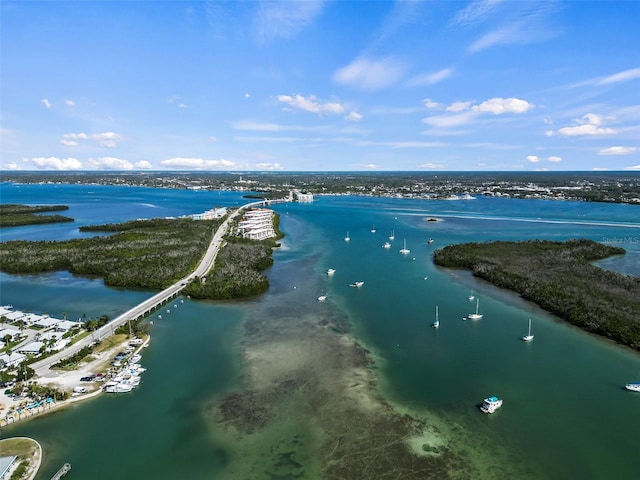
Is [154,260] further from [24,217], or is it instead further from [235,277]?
[24,217]

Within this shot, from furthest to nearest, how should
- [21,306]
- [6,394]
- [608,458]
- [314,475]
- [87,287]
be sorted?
[87,287]
[21,306]
[6,394]
[608,458]
[314,475]

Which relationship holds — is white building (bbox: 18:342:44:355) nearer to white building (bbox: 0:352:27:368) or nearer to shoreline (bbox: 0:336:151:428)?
white building (bbox: 0:352:27:368)

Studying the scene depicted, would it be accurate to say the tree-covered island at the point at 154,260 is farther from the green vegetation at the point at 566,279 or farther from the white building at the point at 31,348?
the green vegetation at the point at 566,279

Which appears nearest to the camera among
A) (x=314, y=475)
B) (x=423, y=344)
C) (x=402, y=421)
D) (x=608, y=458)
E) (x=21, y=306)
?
(x=314, y=475)

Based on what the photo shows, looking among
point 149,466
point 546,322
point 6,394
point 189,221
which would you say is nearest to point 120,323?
point 6,394

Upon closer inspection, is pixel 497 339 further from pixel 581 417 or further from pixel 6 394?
pixel 6 394

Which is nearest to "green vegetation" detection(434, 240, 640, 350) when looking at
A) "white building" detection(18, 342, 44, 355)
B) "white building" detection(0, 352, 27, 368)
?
"white building" detection(18, 342, 44, 355)

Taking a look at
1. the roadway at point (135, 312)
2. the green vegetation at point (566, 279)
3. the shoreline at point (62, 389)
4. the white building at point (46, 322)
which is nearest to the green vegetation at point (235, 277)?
the roadway at point (135, 312)
